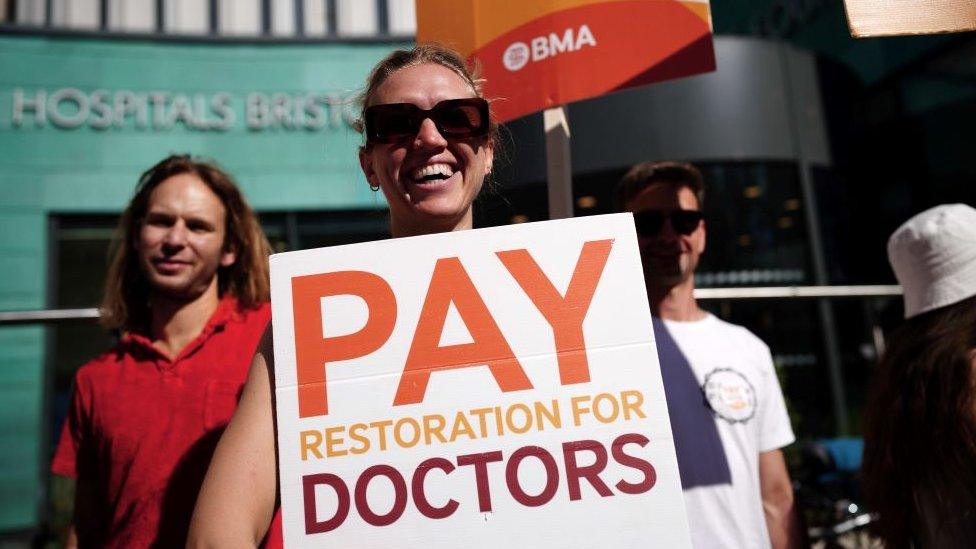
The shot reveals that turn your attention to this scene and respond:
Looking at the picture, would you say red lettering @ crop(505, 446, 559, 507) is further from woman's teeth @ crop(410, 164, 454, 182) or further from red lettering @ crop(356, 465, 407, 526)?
woman's teeth @ crop(410, 164, 454, 182)

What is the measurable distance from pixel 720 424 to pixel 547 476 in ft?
2.95

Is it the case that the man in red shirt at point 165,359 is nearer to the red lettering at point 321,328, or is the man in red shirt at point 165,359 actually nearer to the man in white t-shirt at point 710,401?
the red lettering at point 321,328

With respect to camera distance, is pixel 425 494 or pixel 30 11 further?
pixel 30 11

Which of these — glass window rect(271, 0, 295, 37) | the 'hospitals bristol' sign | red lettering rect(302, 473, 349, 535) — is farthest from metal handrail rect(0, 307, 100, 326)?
glass window rect(271, 0, 295, 37)

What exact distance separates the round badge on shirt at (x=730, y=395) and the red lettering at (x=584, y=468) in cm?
86

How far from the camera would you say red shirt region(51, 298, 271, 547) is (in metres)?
Answer: 1.57

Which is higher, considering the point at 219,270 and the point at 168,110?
the point at 168,110

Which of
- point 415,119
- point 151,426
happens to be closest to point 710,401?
point 415,119

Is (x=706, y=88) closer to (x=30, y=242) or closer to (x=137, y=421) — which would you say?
(x=137, y=421)

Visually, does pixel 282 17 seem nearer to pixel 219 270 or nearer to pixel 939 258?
pixel 219 270

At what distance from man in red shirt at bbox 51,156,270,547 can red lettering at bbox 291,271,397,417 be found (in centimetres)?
63

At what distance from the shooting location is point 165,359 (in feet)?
5.93

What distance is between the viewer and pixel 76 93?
8.74 m

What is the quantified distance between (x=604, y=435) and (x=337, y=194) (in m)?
8.52
